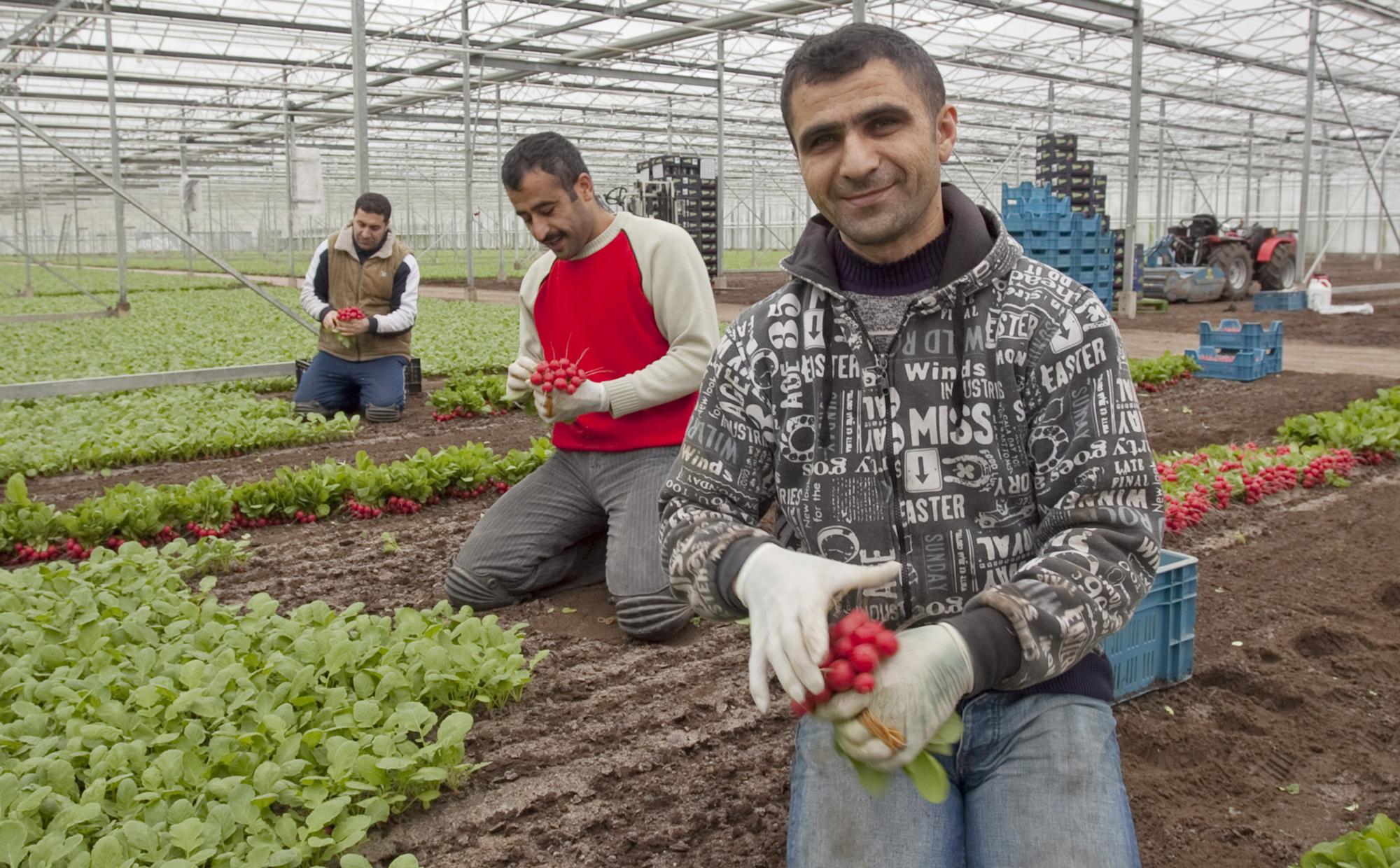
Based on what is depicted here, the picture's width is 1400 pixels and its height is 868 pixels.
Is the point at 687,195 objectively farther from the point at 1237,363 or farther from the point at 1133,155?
the point at 1237,363

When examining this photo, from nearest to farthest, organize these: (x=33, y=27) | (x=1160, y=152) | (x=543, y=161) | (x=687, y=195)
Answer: (x=543, y=161), (x=33, y=27), (x=687, y=195), (x=1160, y=152)

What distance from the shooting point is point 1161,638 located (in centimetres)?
305

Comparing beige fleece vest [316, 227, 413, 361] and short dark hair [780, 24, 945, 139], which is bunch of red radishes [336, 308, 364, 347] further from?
short dark hair [780, 24, 945, 139]

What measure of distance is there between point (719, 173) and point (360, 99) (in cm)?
969

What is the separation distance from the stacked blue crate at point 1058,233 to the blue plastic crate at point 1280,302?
8.63 feet

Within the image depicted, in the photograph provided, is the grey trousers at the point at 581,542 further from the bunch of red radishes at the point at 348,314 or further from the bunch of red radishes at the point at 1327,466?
the bunch of red radishes at the point at 1327,466

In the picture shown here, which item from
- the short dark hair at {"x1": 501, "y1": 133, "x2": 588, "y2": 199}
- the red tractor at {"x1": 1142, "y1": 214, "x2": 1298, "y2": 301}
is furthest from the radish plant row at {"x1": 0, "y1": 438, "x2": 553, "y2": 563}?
the red tractor at {"x1": 1142, "y1": 214, "x2": 1298, "y2": 301}

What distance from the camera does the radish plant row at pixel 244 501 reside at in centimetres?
442

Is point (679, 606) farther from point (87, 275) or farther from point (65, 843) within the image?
point (87, 275)

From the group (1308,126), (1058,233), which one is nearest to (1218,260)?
(1308,126)

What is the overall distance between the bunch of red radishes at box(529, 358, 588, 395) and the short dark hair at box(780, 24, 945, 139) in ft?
6.20

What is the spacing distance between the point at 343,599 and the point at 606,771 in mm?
1649

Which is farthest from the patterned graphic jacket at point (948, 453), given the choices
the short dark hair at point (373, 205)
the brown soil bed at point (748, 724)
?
the short dark hair at point (373, 205)

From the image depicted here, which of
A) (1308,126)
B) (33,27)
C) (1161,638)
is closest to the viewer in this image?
(1161,638)
